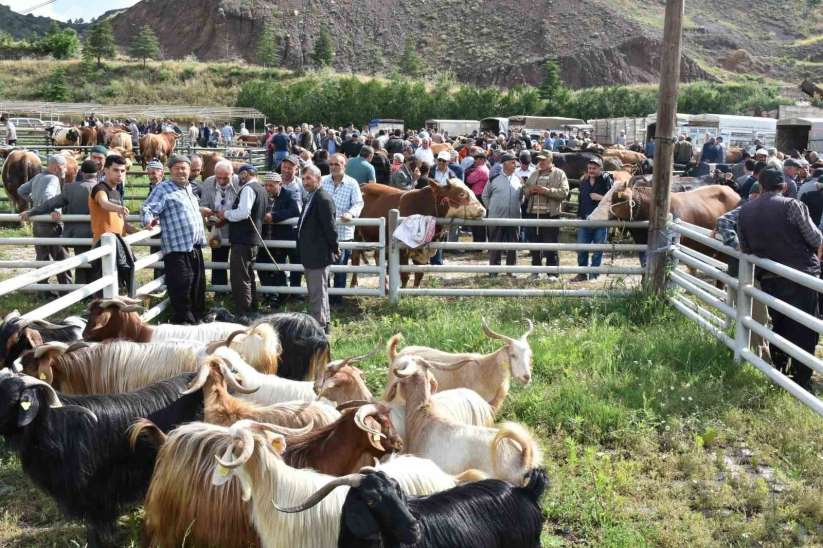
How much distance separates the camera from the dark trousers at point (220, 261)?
34.5 ft

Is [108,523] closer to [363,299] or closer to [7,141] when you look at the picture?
[363,299]

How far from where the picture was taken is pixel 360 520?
3.36 m

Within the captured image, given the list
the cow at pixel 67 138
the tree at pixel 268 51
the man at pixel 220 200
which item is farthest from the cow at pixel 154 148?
the tree at pixel 268 51

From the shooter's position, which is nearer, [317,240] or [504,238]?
[317,240]

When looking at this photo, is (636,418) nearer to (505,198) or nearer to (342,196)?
(342,196)

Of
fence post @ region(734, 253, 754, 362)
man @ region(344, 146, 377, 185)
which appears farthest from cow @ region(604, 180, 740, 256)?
man @ region(344, 146, 377, 185)

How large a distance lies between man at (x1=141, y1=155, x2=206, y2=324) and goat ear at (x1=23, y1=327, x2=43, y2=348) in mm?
2473

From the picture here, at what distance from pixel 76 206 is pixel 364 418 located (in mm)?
7359

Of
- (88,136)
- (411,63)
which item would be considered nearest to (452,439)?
(88,136)

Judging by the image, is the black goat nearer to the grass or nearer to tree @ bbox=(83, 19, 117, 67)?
the grass

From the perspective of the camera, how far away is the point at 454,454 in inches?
196

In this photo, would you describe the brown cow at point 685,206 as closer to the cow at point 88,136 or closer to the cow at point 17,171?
the cow at point 17,171

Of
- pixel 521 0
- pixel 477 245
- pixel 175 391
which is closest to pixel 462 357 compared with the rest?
pixel 175 391

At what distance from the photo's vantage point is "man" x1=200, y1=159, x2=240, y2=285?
1002 cm
